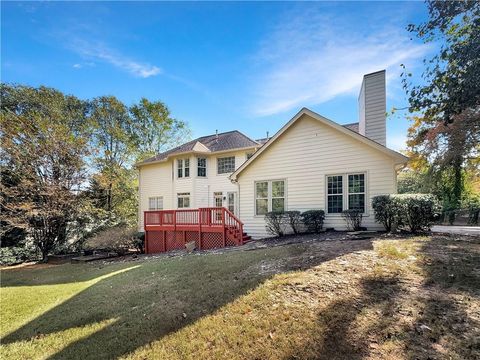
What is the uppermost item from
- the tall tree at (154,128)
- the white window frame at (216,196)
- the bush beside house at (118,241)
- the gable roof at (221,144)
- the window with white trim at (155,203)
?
the tall tree at (154,128)

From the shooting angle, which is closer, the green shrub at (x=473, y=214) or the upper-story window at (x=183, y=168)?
the green shrub at (x=473, y=214)

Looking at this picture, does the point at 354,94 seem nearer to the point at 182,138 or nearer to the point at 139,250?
the point at 139,250

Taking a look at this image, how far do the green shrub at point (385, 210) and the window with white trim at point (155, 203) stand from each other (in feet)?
51.6

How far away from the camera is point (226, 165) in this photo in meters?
18.7

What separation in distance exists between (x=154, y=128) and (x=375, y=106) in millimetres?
24015

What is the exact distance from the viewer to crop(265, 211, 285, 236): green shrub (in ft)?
39.8

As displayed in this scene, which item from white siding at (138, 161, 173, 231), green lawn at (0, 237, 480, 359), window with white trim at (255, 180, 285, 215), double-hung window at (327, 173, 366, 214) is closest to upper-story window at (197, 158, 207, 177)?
white siding at (138, 161, 173, 231)

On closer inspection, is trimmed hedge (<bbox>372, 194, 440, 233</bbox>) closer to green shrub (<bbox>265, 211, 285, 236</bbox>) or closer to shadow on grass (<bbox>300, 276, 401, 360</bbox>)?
green shrub (<bbox>265, 211, 285, 236</bbox>)

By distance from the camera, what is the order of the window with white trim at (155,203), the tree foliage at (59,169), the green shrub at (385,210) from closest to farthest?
the green shrub at (385,210), the tree foliage at (59,169), the window with white trim at (155,203)

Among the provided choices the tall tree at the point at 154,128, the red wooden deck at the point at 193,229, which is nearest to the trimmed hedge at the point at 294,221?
the red wooden deck at the point at 193,229

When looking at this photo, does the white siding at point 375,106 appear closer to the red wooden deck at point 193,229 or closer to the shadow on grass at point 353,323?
the red wooden deck at point 193,229

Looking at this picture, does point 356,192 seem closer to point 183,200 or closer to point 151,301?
point 151,301

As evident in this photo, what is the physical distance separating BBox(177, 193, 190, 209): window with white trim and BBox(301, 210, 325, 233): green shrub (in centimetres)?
1005

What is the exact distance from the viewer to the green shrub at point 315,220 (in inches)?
445
